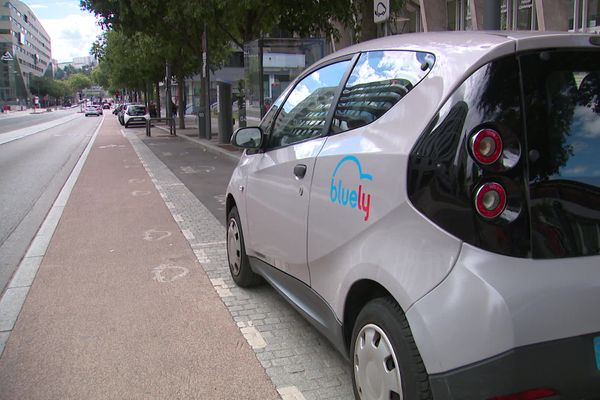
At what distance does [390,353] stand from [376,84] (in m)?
1.34

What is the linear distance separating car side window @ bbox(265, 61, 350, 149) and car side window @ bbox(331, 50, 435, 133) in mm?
186

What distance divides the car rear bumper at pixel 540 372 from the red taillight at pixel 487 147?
26.6 inches

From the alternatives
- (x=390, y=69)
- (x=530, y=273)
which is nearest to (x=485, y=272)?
(x=530, y=273)

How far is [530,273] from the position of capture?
1925mm

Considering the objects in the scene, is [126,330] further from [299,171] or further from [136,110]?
[136,110]

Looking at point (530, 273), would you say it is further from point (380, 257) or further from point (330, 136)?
point (330, 136)

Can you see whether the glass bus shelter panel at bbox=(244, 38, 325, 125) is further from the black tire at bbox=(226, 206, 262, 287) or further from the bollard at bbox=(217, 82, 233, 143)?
the black tire at bbox=(226, 206, 262, 287)

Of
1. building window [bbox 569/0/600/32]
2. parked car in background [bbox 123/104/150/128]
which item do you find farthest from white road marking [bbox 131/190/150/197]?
parked car in background [bbox 123/104/150/128]

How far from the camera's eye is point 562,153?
202cm

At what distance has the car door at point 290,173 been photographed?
3.24 meters

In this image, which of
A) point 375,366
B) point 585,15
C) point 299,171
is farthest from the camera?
point 585,15

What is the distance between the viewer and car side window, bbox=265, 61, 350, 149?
10.8 ft

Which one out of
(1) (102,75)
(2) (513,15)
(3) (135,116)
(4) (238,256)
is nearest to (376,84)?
(4) (238,256)

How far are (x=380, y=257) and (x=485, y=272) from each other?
0.55 metres
